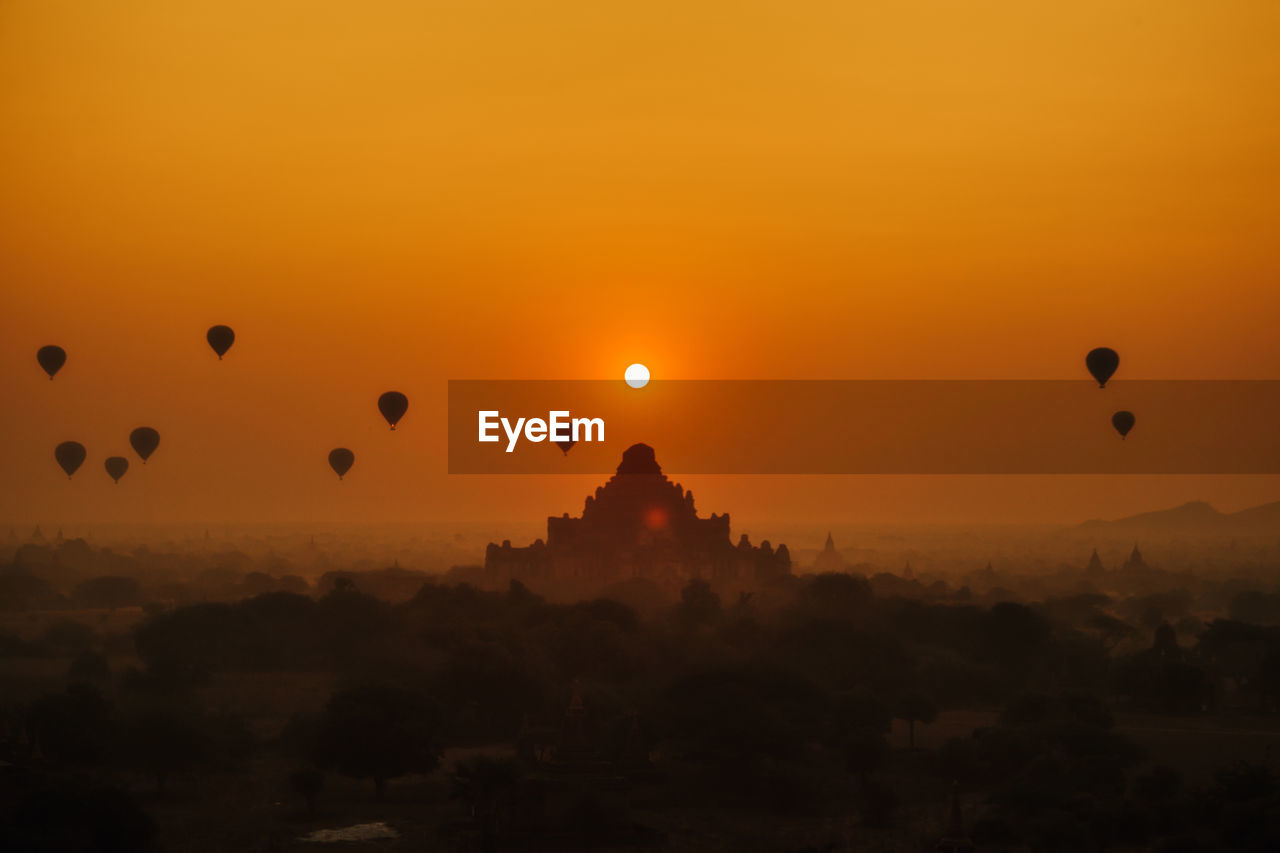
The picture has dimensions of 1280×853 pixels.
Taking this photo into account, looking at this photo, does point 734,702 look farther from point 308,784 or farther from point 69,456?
point 69,456

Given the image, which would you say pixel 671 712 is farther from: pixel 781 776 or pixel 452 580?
pixel 452 580

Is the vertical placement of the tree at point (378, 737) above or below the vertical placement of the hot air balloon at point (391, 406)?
below

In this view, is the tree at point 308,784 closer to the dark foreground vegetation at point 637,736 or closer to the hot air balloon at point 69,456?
the dark foreground vegetation at point 637,736

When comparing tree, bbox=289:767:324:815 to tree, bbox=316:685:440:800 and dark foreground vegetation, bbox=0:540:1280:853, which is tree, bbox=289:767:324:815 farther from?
tree, bbox=316:685:440:800

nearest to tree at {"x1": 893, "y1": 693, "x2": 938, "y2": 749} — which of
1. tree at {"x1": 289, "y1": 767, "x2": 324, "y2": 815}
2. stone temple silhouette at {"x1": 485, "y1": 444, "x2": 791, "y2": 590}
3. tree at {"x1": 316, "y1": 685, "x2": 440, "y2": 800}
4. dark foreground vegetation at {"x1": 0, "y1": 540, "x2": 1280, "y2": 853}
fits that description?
dark foreground vegetation at {"x1": 0, "y1": 540, "x2": 1280, "y2": 853}

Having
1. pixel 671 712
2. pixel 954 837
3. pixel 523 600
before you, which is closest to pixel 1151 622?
pixel 523 600

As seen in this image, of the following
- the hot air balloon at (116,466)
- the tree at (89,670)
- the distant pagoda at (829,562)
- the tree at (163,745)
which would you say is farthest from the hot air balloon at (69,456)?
the distant pagoda at (829,562)
